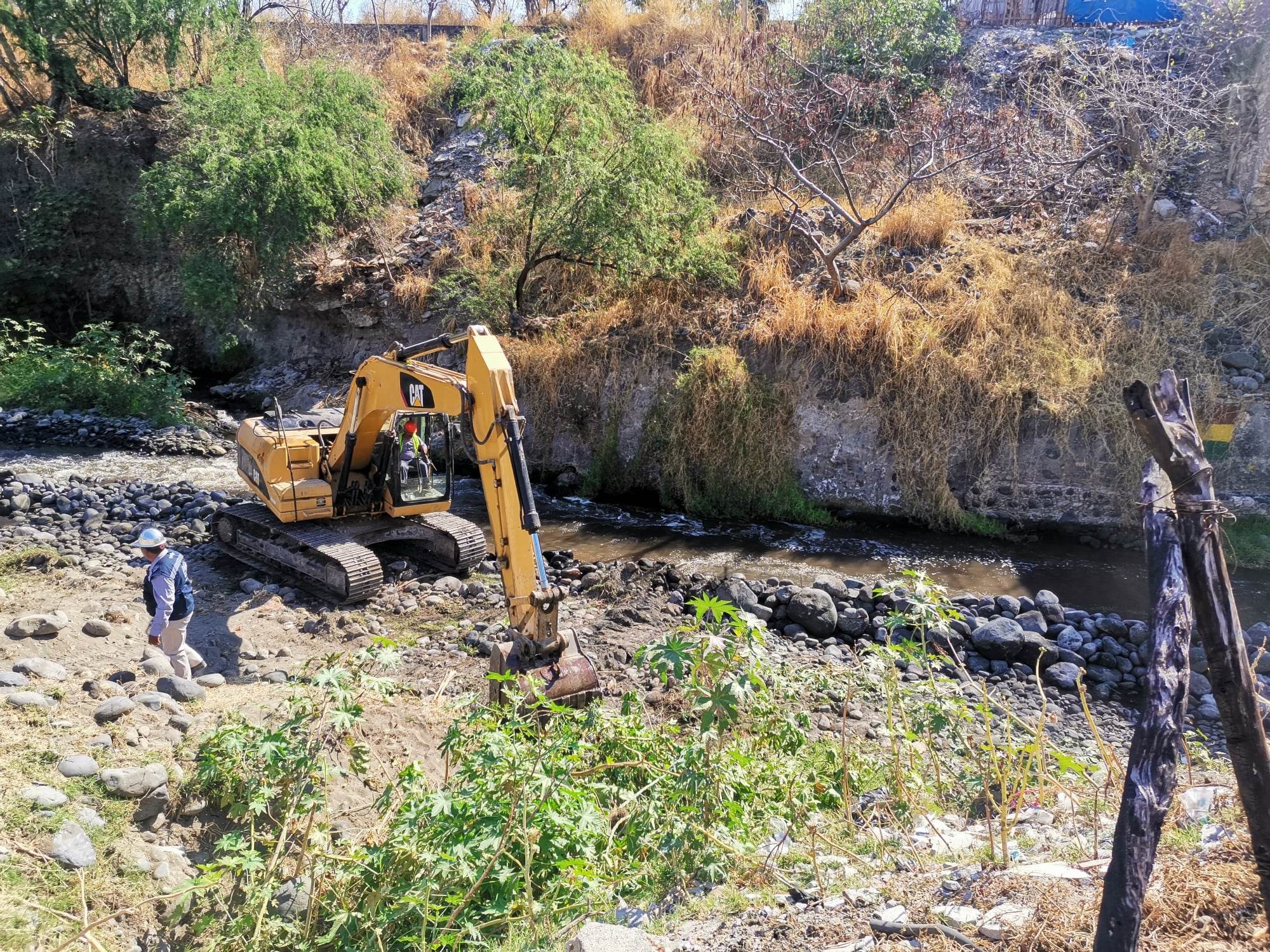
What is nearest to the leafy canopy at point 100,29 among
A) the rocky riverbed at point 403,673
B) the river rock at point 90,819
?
the rocky riverbed at point 403,673

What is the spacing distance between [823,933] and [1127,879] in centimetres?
116

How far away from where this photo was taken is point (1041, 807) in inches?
171

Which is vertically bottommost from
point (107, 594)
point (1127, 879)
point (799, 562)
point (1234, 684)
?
point (799, 562)

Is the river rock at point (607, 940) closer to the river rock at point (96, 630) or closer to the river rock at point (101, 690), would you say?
the river rock at point (101, 690)

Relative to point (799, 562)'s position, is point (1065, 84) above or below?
above

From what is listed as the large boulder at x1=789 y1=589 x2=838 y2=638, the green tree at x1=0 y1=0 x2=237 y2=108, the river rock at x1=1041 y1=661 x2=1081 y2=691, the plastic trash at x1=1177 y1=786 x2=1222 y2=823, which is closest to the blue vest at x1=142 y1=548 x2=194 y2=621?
the large boulder at x1=789 y1=589 x2=838 y2=638

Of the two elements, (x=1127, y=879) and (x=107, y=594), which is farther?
(x=107, y=594)

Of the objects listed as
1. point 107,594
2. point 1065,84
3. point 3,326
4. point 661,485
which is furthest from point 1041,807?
point 3,326

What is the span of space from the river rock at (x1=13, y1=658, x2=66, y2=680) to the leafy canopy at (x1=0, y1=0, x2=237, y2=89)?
1979 cm

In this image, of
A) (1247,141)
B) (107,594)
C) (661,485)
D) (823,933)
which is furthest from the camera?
(1247,141)

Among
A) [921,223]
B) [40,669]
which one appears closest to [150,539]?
[40,669]

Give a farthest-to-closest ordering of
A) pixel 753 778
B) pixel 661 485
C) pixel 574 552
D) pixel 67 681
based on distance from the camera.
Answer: pixel 661 485 < pixel 574 552 < pixel 67 681 < pixel 753 778

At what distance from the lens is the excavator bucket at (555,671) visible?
217 inches

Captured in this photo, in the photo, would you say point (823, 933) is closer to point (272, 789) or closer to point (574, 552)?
point (272, 789)
